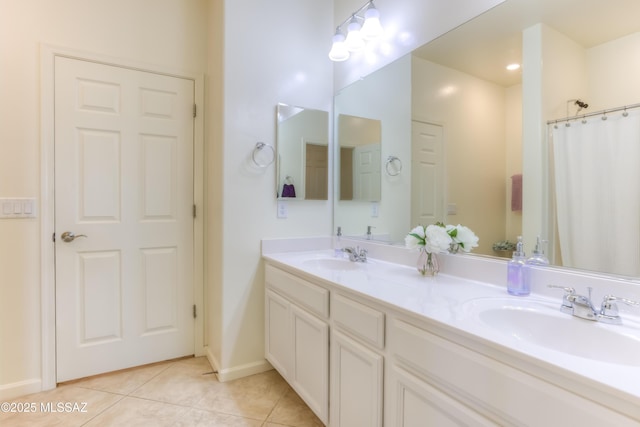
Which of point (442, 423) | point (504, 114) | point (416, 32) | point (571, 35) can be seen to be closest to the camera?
point (442, 423)

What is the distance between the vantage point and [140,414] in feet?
5.59

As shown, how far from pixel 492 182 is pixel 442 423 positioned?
1008 millimetres

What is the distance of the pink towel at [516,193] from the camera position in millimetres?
1321

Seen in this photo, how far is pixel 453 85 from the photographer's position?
5.25ft

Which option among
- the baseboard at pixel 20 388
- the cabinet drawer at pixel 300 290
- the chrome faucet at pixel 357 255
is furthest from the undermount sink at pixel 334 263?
the baseboard at pixel 20 388

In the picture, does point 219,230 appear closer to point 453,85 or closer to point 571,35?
point 453,85

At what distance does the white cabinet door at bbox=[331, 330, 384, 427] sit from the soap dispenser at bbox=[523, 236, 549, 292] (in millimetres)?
622

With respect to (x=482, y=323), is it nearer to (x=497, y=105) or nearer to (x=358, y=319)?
(x=358, y=319)

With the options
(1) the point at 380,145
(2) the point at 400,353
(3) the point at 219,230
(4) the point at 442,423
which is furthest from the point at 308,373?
(1) the point at 380,145

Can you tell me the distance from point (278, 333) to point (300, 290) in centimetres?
44

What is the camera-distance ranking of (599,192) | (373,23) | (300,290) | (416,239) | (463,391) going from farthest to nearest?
1. (373,23)
2. (300,290)
3. (416,239)
4. (599,192)
5. (463,391)

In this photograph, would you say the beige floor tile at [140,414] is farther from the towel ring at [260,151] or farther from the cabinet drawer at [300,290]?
the towel ring at [260,151]

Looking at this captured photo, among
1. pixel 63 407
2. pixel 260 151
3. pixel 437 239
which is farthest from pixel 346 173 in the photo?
pixel 63 407

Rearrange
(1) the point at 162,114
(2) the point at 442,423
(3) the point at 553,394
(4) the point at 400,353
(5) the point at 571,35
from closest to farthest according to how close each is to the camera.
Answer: (3) the point at 553,394
(2) the point at 442,423
(4) the point at 400,353
(5) the point at 571,35
(1) the point at 162,114
